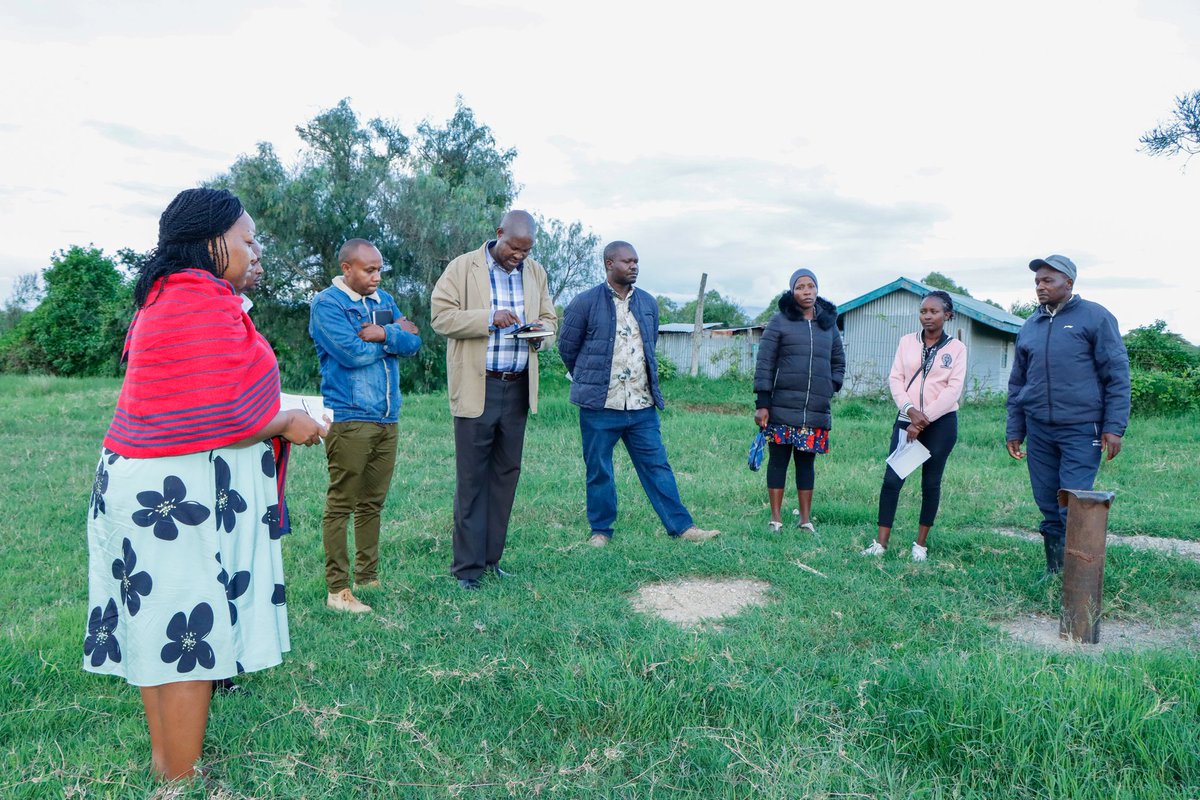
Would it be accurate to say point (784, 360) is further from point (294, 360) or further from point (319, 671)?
point (294, 360)

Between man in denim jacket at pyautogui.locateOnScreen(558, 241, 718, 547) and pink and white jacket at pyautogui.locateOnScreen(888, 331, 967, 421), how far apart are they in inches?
65.6

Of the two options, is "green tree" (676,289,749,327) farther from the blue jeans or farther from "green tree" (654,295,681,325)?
the blue jeans

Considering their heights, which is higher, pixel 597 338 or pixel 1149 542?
pixel 597 338

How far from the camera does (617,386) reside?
242 inches

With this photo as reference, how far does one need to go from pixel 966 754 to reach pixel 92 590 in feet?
9.60

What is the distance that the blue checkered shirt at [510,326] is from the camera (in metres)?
5.13

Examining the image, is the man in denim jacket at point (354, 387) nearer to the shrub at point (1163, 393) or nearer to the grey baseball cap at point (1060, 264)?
the grey baseball cap at point (1060, 264)

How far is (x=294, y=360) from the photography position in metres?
26.2

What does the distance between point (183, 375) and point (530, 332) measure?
2717 mm

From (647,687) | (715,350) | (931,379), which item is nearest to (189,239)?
(647,687)

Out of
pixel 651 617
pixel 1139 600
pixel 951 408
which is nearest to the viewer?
pixel 651 617

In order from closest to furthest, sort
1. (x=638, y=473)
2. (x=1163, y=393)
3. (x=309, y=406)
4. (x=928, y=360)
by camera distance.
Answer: (x=309, y=406) < (x=928, y=360) < (x=638, y=473) < (x=1163, y=393)

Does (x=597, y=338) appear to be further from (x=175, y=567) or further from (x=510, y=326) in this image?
(x=175, y=567)

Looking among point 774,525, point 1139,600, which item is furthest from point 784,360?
point 1139,600
